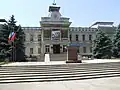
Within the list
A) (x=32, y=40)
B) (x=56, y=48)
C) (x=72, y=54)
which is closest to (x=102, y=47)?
(x=56, y=48)

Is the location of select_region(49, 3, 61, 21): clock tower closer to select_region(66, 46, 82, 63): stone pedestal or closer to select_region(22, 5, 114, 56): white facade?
select_region(22, 5, 114, 56): white facade

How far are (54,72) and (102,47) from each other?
81.9 ft

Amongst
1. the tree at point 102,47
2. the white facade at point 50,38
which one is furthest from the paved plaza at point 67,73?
the white facade at point 50,38

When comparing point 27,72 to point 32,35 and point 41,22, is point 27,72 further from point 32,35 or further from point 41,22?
point 32,35

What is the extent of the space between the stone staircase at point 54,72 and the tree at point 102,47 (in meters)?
21.2

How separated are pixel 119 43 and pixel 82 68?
2437 centimetres

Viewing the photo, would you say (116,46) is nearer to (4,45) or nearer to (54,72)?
(4,45)

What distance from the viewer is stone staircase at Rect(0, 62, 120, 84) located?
13711 mm

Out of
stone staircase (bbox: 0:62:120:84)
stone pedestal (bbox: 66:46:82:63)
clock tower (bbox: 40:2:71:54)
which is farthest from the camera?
clock tower (bbox: 40:2:71:54)

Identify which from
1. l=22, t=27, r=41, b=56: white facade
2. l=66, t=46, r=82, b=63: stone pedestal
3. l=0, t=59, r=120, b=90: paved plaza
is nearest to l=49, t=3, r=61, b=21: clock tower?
l=22, t=27, r=41, b=56: white facade

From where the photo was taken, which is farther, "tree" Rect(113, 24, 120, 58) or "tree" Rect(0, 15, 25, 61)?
"tree" Rect(113, 24, 120, 58)

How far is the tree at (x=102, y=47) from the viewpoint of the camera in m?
38.7

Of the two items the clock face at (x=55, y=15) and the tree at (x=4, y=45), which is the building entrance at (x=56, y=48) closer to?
the clock face at (x=55, y=15)

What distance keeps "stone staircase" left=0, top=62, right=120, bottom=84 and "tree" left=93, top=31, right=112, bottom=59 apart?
21234 mm
